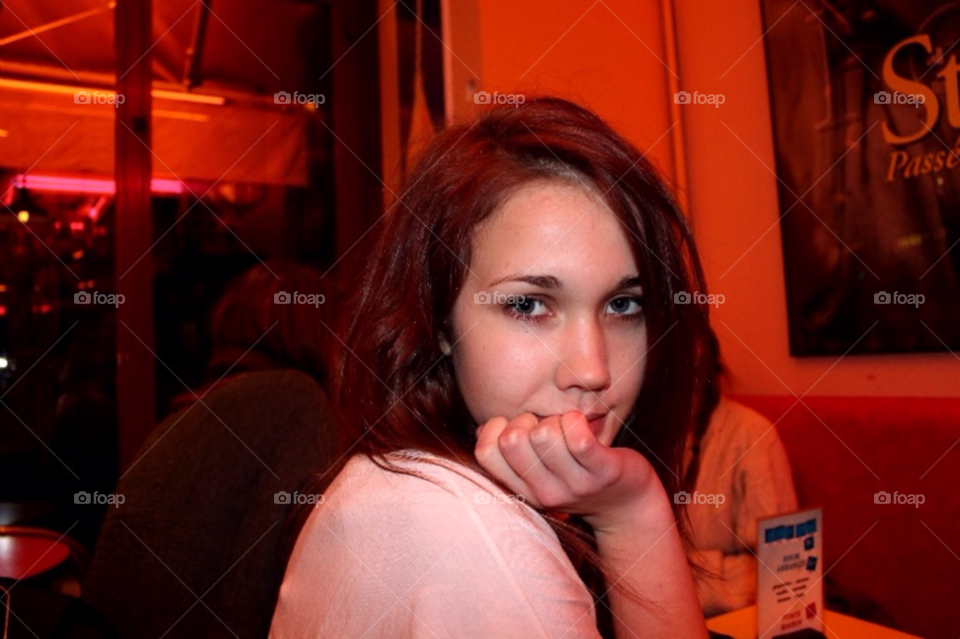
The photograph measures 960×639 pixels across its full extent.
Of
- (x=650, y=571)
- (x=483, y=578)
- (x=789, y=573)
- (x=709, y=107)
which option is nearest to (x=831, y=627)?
(x=789, y=573)

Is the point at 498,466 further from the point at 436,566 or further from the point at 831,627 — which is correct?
the point at 831,627

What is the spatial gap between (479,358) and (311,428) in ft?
1.88

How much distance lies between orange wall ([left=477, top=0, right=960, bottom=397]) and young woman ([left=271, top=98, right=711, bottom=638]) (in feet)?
4.91

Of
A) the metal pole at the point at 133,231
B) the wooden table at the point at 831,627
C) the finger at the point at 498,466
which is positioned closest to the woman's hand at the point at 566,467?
the finger at the point at 498,466

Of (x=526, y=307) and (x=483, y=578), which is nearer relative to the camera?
(x=483, y=578)

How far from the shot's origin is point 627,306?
846mm

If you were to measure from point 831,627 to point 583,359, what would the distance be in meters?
0.80

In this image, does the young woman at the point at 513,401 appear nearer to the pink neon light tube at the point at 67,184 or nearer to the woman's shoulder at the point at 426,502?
the woman's shoulder at the point at 426,502

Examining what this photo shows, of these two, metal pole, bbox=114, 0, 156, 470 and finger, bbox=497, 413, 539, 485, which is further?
metal pole, bbox=114, 0, 156, 470

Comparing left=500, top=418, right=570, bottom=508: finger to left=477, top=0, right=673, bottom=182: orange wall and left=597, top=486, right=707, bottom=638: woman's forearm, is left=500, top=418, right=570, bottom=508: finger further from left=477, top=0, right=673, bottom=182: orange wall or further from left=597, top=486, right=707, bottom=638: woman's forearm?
left=477, top=0, right=673, bottom=182: orange wall

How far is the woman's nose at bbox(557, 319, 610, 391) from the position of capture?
737mm

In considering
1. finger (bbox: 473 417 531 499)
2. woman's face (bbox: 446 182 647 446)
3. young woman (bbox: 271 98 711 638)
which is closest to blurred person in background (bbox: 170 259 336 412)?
young woman (bbox: 271 98 711 638)

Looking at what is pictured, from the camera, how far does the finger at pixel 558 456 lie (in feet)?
2.04

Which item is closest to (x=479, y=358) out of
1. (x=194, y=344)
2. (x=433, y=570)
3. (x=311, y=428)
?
(x=433, y=570)
